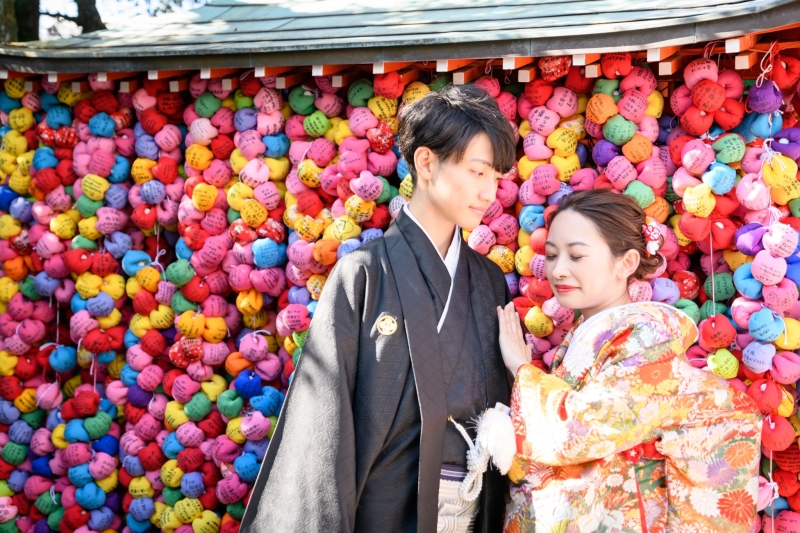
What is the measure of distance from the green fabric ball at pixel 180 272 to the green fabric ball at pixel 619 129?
191 centimetres

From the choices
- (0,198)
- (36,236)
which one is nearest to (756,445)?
(36,236)

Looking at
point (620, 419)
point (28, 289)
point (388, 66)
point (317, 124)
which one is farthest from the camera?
point (28, 289)

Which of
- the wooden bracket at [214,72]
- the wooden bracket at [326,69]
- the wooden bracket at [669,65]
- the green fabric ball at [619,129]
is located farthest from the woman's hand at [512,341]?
the wooden bracket at [214,72]

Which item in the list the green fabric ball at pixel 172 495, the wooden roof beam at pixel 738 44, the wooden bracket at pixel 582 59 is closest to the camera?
the wooden roof beam at pixel 738 44

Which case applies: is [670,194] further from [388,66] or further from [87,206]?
[87,206]

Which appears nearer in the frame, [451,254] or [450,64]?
[451,254]

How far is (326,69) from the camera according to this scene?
341cm

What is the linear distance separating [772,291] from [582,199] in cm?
82

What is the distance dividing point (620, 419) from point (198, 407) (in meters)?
2.05

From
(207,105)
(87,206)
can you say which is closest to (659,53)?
(207,105)

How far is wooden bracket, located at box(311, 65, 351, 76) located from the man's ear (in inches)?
35.4

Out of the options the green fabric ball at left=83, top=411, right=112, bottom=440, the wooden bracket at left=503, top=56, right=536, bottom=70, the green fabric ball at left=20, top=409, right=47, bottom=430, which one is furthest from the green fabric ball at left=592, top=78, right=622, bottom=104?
the green fabric ball at left=20, top=409, right=47, bottom=430

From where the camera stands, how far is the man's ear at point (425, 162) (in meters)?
2.65

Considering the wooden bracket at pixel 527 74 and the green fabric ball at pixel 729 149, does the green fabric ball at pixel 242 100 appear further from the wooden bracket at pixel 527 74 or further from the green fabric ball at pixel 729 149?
the green fabric ball at pixel 729 149
